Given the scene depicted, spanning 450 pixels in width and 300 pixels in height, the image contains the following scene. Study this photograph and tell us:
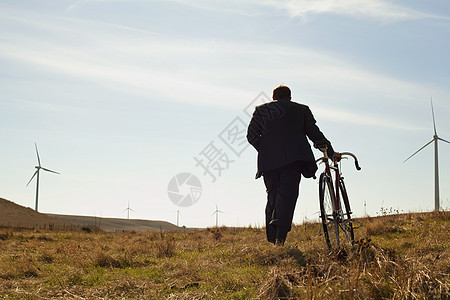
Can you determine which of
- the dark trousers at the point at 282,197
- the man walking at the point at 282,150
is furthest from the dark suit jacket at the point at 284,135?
the dark trousers at the point at 282,197

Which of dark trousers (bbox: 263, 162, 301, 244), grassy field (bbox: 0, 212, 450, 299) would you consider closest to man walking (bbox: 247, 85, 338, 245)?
dark trousers (bbox: 263, 162, 301, 244)

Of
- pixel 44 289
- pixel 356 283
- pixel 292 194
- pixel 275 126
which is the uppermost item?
pixel 275 126

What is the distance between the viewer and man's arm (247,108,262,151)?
7.67 metres

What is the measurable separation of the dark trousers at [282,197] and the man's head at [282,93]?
1.11 m

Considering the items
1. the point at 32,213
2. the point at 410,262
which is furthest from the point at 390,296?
the point at 32,213

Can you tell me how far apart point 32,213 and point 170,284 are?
5386 cm

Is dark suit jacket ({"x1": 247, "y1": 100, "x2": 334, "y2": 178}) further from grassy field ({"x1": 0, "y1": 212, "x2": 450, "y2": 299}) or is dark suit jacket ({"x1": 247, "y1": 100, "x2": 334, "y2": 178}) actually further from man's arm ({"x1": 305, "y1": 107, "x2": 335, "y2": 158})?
grassy field ({"x1": 0, "y1": 212, "x2": 450, "y2": 299})

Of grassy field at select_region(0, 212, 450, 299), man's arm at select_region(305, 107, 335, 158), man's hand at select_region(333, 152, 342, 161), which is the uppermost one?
man's arm at select_region(305, 107, 335, 158)

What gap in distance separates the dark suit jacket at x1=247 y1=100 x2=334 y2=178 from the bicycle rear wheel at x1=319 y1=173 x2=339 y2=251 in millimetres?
295

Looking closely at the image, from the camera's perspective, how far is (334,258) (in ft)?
16.9

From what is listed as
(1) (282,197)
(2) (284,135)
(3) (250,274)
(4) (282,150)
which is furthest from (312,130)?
(3) (250,274)

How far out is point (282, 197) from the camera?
7.16 metres

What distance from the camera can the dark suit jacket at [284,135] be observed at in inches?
285

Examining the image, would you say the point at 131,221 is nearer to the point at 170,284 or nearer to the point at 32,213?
the point at 32,213
